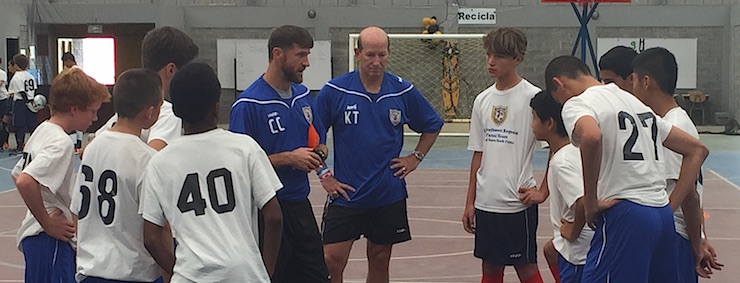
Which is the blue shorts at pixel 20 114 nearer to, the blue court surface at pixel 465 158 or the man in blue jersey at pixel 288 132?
the blue court surface at pixel 465 158

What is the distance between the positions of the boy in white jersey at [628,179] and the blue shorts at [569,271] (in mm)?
551

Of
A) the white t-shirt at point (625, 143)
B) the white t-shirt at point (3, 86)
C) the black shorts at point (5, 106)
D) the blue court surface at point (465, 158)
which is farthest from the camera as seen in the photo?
the black shorts at point (5, 106)

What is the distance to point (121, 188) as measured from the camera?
384cm

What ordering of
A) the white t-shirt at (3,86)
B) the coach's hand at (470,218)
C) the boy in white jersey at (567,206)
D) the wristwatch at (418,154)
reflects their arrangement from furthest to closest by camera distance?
the white t-shirt at (3,86)
the wristwatch at (418,154)
the coach's hand at (470,218)
the boy in white jersey at (567,206)

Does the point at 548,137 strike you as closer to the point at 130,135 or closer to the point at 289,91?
the point at 289,91

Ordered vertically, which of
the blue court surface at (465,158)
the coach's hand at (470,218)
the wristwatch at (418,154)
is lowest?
the blue court surface at (465,158)

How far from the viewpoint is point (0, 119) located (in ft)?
63.0

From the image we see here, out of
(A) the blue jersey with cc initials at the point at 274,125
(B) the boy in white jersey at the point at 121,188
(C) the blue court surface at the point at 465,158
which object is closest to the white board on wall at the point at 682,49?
(C) the blue court surface at the point at 465,158

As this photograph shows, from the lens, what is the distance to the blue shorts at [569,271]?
194 inches

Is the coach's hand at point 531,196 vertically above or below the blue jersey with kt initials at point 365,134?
below

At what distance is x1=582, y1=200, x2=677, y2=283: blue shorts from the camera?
4.23 meters

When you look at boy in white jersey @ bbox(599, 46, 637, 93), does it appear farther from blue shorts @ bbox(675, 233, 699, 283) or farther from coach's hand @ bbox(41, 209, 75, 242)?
coach's hand @ bbox(41, 209, 75, 242)

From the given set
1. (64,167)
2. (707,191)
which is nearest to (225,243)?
(64,167)

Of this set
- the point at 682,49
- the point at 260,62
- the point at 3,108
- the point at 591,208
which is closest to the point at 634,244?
the point at 591,208
